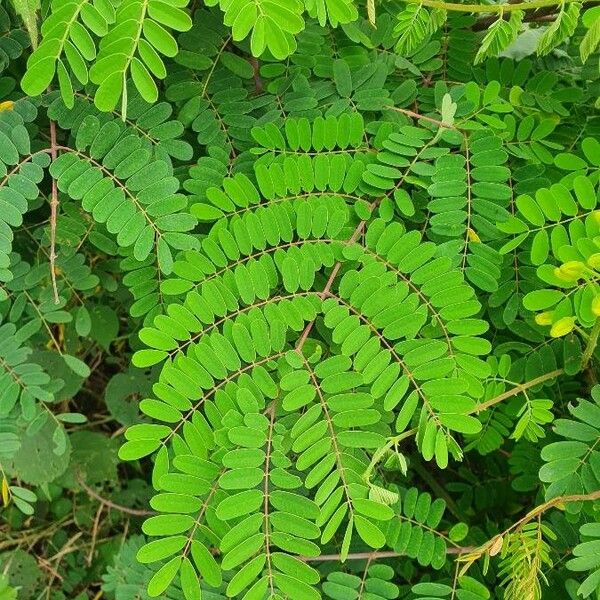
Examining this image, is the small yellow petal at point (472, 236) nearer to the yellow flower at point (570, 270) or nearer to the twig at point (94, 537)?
the yellow flower at point (570, 270)

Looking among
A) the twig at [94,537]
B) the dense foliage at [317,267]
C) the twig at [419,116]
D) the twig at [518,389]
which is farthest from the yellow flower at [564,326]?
the twig at [94,537]

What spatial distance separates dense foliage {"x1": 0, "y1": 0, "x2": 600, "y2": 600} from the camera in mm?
860

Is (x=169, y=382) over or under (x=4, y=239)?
under

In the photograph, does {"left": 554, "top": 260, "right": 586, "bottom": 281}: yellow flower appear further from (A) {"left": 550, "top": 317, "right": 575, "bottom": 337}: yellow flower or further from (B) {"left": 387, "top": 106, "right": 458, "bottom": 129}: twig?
(B) {"left": 387, "top": 106, "right": 458, "bottom": 129}: twig

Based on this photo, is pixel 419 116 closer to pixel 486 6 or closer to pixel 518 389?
pixel 486 6

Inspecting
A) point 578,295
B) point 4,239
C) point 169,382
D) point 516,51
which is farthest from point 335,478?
point 516,51

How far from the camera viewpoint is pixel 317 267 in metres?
0.99

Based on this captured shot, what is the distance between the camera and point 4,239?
3.10 feet

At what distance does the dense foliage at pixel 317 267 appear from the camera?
860 millimetres

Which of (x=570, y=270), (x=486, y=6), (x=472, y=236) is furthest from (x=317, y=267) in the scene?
(x=486, y=6)

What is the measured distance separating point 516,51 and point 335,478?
98cm

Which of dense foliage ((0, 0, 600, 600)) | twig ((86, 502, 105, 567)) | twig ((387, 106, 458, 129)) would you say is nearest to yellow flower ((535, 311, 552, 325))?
dense foliage ((0, 0, 600, 600))

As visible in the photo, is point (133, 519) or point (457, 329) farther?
point (133, 519)

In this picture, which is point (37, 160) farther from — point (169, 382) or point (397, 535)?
point (397, 535)
